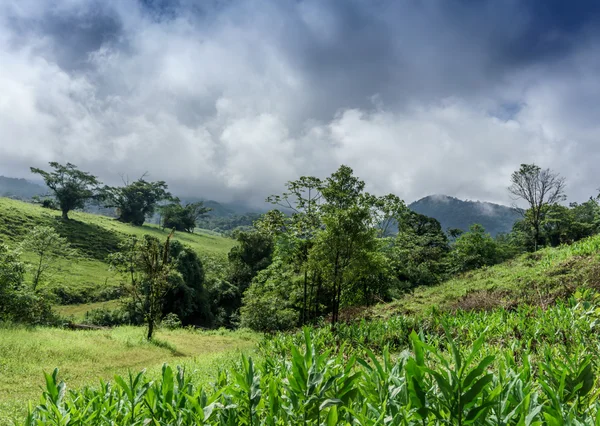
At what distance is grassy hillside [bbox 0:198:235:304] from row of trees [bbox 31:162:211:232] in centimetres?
392

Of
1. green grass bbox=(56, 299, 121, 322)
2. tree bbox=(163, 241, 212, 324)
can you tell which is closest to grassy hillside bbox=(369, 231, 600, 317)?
tree bbox=(163, 241, 212, 324)

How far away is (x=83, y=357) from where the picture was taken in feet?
43.5

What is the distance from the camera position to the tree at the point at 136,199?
80.8 m

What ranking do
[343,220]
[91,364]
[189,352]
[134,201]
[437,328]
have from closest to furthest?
[437,328], [91,364], [343,220], [189,352], [134,201]

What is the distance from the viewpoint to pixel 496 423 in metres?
1.08

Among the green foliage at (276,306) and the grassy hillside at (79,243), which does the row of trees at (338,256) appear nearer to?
the green foliage at (276,306)

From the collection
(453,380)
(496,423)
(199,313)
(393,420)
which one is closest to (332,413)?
(393,420)

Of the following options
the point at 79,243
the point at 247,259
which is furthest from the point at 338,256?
the point at 79,243

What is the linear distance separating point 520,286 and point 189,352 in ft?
49.5

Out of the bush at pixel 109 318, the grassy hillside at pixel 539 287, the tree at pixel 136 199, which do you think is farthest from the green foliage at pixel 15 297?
the tree at pixel 136 199

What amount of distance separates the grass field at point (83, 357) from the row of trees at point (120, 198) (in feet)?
175

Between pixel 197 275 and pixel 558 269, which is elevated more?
pixel 558 269

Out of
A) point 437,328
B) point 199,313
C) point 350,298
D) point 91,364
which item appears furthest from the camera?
point 199,313

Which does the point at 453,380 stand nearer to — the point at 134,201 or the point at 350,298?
the point at 350,298
